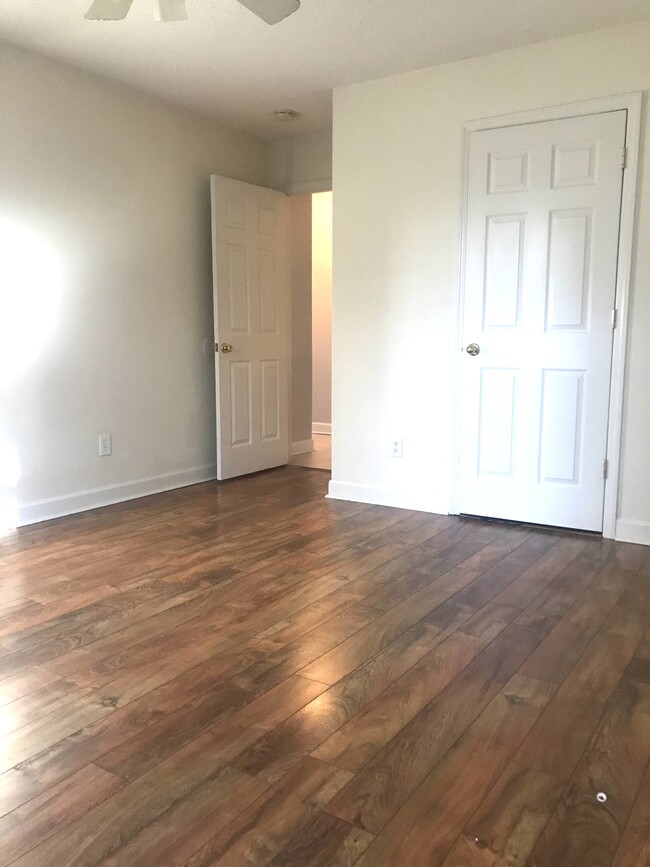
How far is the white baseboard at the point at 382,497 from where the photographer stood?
399 cm

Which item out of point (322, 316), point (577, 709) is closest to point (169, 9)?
point (577, 709)

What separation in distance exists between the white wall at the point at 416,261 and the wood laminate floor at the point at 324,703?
0.75 meters

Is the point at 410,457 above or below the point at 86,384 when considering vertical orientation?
below

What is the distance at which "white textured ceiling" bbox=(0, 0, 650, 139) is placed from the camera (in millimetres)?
3037

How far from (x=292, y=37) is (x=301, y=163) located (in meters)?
1.81

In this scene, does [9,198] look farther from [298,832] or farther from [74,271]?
[298,832]

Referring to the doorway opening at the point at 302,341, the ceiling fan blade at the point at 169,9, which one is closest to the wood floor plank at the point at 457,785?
the ceiling fan blade at the point at 169,9

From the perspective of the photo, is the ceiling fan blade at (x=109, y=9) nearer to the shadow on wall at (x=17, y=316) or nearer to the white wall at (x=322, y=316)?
the shadow on wall at (x=17, y=316)

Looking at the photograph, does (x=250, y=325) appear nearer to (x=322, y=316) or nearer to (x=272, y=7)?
(x=322, y=316)

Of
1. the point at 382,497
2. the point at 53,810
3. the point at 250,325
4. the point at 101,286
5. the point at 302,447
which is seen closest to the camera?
the point at 53,810

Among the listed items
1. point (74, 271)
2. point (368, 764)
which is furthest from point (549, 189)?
point (368, 764)

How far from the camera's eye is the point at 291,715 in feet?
6.09

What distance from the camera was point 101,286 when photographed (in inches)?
159

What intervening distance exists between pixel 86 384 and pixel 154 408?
1.85ft
